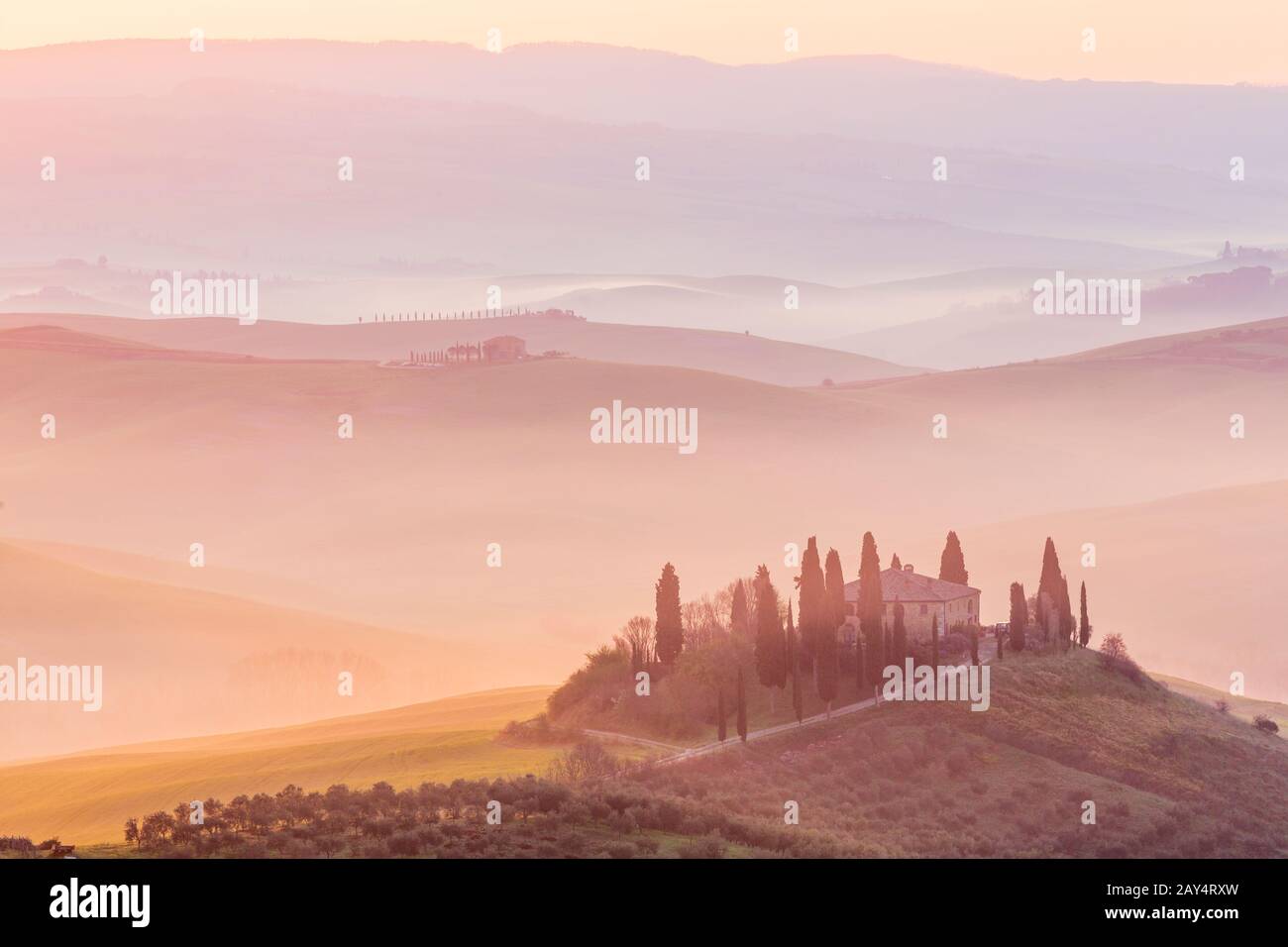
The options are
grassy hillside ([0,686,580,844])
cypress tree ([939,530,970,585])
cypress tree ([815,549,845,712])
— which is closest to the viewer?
grassy hillside ([0,686,580,844])

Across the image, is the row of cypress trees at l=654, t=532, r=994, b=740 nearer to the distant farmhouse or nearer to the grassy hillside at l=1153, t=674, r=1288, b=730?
the distant farmhouse

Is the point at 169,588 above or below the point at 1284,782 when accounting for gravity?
above

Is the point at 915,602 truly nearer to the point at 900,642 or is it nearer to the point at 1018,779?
the point at 900,642

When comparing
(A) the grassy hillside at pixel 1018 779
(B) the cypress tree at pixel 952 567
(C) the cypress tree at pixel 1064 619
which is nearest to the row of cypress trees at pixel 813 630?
(A) the grassy hillside at pixel 1018 779

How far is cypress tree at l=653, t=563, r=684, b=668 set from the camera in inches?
3873

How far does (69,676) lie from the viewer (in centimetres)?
16338

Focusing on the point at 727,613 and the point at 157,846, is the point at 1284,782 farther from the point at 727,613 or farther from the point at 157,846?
the point at 157,846

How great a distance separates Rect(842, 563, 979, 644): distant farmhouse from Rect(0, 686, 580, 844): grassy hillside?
17.5 metres

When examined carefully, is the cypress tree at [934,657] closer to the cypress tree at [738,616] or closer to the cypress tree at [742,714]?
the cypress tree at [738,616]

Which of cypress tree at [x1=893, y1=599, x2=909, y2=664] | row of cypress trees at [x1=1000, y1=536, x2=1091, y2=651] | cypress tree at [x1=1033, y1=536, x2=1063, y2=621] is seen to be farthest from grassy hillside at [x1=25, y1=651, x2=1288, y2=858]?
cypress tree at [x1=1033, y1=536, x2=1063, y2=621]

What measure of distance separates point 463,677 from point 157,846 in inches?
4148

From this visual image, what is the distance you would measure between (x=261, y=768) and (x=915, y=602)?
3294 cm

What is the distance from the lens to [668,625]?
98.9 meters
